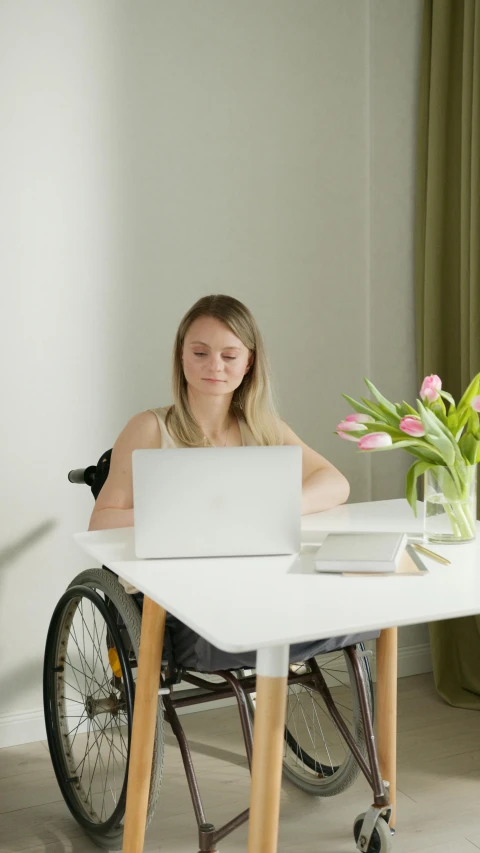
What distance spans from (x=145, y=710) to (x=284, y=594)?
1.33 ft

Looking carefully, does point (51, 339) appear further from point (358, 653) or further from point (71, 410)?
point (358, 653)

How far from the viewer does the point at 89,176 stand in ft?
8.41

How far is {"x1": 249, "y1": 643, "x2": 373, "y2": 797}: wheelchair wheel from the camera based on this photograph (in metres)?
2.05

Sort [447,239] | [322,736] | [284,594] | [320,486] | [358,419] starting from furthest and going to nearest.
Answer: [447,239] < [322,736] < [320,486] < [358,419] < [284,594]

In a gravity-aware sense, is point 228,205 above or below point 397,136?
below

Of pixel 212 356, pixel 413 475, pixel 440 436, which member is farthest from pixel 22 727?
pixel 440 436

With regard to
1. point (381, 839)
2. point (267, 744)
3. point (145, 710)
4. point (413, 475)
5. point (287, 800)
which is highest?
point (413, 475)

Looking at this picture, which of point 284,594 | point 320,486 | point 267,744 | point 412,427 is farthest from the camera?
point 320,486

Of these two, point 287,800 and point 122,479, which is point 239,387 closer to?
point 122,479

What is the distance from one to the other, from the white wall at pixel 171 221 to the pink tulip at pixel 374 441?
1175 mm

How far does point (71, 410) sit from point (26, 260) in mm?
429

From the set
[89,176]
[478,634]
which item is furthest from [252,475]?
[478,634]

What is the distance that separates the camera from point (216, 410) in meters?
2.17

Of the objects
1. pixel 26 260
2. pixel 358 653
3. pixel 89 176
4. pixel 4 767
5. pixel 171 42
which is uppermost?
pixel 171 42
